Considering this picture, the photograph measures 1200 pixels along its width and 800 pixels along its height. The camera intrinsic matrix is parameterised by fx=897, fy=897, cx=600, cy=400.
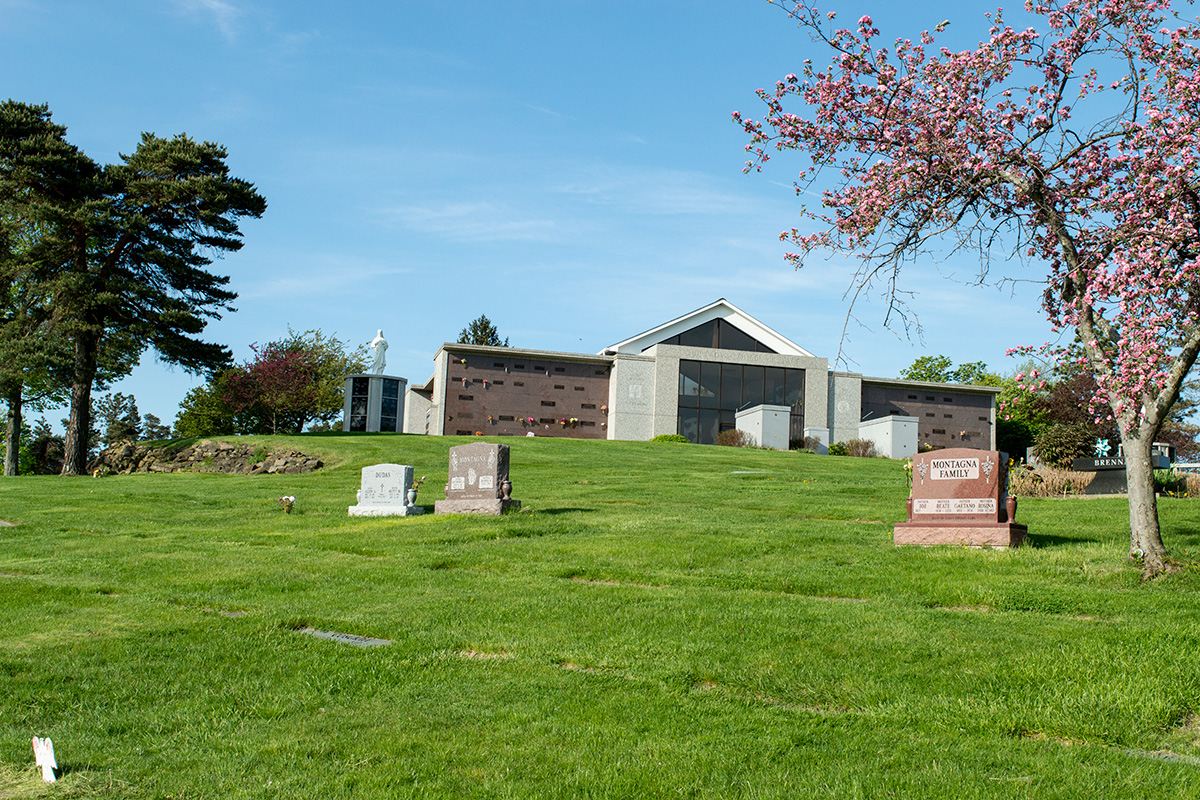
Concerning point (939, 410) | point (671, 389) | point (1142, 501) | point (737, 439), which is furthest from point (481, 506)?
point (939, 410)

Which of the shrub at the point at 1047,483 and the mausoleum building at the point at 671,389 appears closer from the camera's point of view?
the shrub at the point at 1047,483

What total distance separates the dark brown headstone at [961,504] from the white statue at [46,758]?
10.8 m

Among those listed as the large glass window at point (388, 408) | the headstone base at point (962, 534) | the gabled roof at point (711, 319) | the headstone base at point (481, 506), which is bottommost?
the headstone base at point (481, 506)

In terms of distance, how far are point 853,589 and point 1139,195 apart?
17.6 ft

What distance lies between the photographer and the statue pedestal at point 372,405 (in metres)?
46.3

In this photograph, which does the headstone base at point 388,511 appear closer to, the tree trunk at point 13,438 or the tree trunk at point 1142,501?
the tree trunk at point 1142,501

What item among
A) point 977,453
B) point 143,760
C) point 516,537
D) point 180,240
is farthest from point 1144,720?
point 180,240

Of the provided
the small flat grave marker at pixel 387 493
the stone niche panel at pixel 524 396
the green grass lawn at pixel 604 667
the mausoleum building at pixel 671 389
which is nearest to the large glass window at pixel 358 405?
the mausoleum building at pixel 671 389

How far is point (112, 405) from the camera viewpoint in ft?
201

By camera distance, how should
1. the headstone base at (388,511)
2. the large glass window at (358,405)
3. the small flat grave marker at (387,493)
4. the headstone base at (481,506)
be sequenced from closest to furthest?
the headstone base at (481,506) < the headstone base at (388,511) < the small flat grave marker at (387,493) < the large glass window at (358,405)

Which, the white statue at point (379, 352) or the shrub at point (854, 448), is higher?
the white statue at point (379, 352)

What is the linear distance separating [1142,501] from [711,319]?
124 feet

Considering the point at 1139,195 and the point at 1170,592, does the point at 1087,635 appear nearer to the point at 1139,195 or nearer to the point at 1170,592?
the point at 1170,592

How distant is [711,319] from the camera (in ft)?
156
